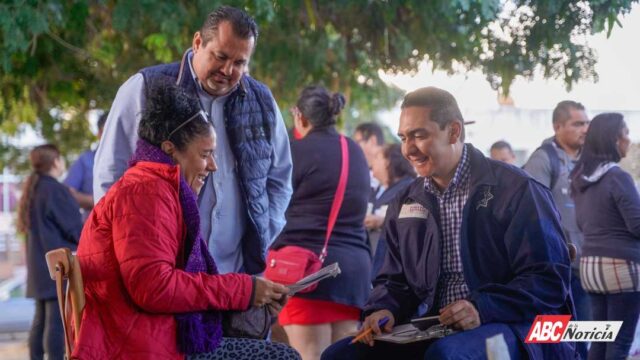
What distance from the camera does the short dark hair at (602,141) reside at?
6.81 meters

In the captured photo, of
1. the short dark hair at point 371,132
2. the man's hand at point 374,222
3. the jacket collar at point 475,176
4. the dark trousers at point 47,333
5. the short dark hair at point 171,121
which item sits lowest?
the dark trousers at point 47,333

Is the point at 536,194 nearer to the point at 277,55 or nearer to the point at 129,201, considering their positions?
the point at 129,201

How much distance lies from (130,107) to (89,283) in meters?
0.97

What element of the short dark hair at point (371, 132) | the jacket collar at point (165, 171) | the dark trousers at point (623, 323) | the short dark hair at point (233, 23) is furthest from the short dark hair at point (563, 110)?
the jacket collar at point (165, 171)

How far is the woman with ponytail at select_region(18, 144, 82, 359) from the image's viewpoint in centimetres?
799

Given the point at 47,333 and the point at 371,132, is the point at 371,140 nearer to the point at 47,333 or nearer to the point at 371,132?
the point at 371,132

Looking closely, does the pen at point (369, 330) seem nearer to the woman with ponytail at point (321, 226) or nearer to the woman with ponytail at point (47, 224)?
the woman with ponytail at point (321, 226)

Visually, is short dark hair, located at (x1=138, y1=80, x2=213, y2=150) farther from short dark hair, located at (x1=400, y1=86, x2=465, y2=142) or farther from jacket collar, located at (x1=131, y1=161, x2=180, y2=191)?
short dark hair, located at (x1=400, y1=86, x2=465, y2=142)

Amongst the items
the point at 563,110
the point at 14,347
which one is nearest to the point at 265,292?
the point at 563,110

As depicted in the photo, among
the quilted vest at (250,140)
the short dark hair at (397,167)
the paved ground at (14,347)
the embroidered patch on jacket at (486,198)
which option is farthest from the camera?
the paved ground at (14,347)

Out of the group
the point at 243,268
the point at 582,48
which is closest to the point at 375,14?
the point at 582,48

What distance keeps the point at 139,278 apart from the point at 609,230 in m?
4.12

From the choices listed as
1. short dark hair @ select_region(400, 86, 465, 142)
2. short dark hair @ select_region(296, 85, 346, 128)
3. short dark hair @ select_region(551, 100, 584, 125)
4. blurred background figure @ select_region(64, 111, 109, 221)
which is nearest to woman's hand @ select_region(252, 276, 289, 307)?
short dark hair @ select_region(400, 86, 465, 142)

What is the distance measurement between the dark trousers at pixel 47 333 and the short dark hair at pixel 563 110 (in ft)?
13.5
